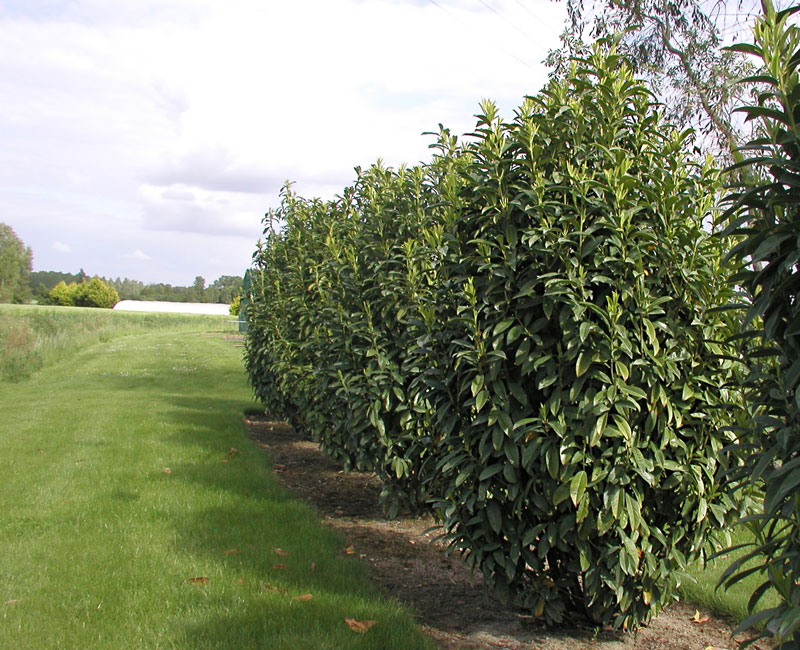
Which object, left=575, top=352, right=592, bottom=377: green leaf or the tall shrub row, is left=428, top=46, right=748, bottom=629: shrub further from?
the tall shrub row

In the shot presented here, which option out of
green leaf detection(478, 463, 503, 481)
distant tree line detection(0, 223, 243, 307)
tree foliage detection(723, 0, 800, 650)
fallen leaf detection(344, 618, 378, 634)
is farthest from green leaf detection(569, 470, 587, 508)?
distant tree line detection(0, 223, 243, 307)

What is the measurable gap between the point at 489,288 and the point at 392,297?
2.32 metres

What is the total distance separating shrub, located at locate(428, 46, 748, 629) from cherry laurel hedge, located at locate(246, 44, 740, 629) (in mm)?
12

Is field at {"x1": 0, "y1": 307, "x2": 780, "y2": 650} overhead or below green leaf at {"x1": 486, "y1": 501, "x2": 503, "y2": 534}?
below

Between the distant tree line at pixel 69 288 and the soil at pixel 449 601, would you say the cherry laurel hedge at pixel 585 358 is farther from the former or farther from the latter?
the distant tree line at pixel 69 288

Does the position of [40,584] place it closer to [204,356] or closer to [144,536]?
[144,536]

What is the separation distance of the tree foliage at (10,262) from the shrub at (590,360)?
8630 centimetres

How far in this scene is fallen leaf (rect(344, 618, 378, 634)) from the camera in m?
3.88

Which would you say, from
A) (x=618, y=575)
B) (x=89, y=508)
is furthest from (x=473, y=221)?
(x=89, y=508)

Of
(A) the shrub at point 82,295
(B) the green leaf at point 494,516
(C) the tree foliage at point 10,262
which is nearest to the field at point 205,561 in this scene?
(B) the green leaf at point 494,516

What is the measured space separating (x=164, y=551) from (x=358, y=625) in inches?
83.4

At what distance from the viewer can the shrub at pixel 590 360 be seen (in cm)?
352

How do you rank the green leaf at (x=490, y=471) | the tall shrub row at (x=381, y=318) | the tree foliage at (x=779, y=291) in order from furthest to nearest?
the tall shrub row at (x=381, y=318) < the green leaf at (x=490, y=471) < the tree foliage at (x=779, y=291)

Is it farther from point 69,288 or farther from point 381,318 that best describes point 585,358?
point 69,288
